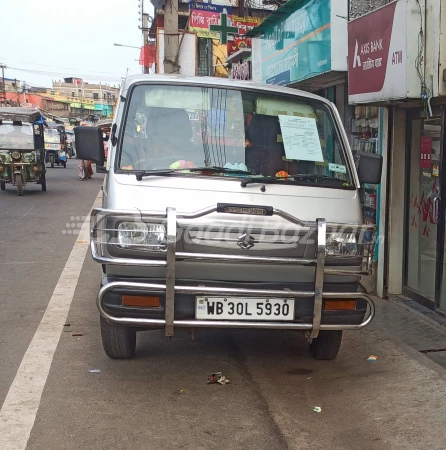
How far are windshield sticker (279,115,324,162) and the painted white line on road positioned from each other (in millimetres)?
2387

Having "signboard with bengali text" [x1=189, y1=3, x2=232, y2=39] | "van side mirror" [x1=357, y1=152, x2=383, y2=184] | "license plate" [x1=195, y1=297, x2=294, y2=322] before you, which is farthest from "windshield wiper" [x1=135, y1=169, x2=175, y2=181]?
"signboard with bengali text" [x1=189, y1=3, x2=232, y2=39]

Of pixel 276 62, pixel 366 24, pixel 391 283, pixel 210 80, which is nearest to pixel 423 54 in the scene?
pixel 366 24

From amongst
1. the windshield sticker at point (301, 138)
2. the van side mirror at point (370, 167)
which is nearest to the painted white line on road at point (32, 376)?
the windshield sticker at point (301, 138)

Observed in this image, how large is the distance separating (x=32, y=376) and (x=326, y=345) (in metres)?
2.17

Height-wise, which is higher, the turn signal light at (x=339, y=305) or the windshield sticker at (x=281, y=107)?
the windshield sticker at (x=281, y=107)

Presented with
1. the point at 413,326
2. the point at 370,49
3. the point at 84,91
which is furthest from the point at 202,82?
the point at 84,91

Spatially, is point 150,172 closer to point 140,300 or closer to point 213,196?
point 213,196

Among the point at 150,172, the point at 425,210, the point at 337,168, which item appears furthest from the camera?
the point at 425,210

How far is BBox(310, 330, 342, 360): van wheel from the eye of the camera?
497 cm

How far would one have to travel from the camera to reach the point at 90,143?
496cm

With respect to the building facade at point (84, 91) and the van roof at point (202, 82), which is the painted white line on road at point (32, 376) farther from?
the building facade at point (84, 91)

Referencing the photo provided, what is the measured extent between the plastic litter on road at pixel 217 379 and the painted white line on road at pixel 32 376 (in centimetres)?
114

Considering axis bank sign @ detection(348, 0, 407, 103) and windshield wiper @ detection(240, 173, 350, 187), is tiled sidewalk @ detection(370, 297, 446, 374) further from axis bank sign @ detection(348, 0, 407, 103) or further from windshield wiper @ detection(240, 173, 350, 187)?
axis bank sign @ detection(348, 0, 407, 103)

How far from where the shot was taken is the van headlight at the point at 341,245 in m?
4.29
